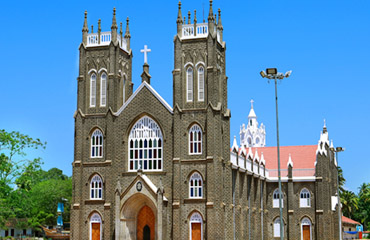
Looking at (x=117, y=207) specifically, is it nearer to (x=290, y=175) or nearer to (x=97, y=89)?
(x=97, y=89)

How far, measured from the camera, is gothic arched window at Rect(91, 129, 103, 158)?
49156 millimetres

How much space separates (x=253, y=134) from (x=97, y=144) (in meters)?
47.0

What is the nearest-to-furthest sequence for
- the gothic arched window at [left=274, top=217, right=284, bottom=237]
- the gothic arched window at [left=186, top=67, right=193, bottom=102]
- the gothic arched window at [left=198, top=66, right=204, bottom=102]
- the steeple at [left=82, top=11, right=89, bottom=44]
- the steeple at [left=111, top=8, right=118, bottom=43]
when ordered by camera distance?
1. the gothic arched window at [left=198, top=66, right=204, bottom=102]
2. the gothic arched window at [left=186, top=67, right=193, bottom=102]
3. the steeple at [left=111, top=8, right=118, bottom=43]
4. the steeple at [left=82, top=11, right=89, bottom=44]
5. the gothic arched window at [left=274, top=217, right=284, bottom=237]

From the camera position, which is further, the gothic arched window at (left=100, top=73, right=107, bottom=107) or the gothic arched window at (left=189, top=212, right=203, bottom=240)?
the gothic arched window at (left=100, top=73, right=107, bottom=107)

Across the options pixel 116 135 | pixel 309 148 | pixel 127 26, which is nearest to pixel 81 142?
pixel 116 135

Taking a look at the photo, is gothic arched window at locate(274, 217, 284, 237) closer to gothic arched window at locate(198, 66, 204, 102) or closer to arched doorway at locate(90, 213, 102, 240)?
gothic arched window at locate(198, 66, 204, 102)

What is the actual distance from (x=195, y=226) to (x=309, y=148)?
1025 inches

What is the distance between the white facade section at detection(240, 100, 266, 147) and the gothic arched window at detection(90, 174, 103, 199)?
1810 inches

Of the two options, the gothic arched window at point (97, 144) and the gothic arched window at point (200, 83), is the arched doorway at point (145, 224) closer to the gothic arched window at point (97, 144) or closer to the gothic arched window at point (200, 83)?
the gothic arched window at point (97, 144)

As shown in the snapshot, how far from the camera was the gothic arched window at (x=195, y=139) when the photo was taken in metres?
46.6

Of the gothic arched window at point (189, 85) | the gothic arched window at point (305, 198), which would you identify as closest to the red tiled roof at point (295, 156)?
the gothic arched window at point (305, 198)

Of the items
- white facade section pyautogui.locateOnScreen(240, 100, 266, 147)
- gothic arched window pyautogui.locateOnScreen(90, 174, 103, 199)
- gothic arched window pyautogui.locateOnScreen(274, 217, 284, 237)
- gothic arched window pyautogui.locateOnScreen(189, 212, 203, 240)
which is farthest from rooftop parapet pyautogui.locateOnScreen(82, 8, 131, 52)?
white facade section pyautogui.locateOnScreen(240, 100, 266, 147)

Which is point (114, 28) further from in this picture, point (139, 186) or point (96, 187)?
point (139, 186)

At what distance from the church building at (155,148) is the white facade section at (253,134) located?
39499 mm
